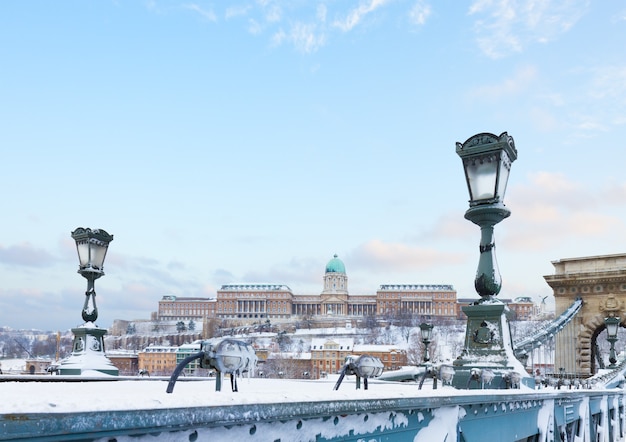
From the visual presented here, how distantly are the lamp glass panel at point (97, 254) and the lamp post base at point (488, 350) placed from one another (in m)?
7.84

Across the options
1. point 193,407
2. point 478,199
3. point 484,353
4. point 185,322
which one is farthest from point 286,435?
point 185,322

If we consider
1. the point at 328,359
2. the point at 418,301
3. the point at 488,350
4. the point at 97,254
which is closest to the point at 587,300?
the point at 97,254

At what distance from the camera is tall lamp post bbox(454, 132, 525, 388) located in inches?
234

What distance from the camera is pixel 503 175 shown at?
6.54 metres

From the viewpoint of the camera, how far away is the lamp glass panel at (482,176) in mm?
6461

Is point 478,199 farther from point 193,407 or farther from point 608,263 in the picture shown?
point 608,263

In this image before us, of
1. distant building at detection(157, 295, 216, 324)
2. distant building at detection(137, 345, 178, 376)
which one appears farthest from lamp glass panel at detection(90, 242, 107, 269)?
distant building at detection(157, 295, 216, 324)

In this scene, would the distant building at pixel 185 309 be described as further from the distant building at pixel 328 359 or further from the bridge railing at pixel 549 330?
the bridge railing at pixel 549 330

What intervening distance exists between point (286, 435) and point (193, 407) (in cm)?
46

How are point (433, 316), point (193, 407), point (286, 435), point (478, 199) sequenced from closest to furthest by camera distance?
point (193, 407), point (286, 435), point (478, 199), point (433, 316)

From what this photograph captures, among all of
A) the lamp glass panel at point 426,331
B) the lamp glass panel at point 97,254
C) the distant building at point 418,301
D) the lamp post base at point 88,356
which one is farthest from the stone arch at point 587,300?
the distant building at point 418,301

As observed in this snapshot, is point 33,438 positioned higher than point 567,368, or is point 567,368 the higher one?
point 33,438

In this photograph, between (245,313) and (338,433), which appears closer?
(338,433)

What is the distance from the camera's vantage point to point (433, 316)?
542 feet
